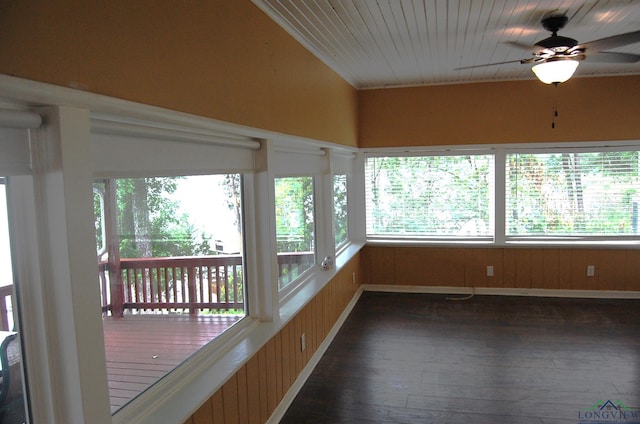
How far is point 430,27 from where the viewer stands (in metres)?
3.19

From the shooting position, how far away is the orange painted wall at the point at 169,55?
1182 millimetres

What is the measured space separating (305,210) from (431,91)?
2399 mm

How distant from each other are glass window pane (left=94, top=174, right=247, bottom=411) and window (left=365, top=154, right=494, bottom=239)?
3.25 meters

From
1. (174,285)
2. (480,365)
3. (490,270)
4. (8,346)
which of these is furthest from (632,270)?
(8,346)

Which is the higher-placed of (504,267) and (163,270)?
(163,270)

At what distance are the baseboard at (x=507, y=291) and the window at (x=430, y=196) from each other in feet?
2.09

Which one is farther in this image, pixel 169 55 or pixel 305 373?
pixel 305 373

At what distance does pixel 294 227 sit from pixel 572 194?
11.3 ft

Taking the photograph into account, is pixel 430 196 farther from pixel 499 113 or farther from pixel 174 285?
pixel 174 285

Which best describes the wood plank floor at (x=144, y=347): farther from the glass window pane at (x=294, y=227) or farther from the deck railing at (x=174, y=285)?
the glass window pane at (x=294, y=227)

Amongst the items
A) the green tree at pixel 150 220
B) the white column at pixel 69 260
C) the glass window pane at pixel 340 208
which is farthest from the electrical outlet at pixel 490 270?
the white column at pixel 69 260

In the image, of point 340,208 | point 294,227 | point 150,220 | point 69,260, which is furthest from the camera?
point 340,208

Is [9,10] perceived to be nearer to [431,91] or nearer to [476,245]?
[431,91]

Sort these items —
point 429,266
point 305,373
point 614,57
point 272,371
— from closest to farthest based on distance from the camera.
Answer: point 272,371, point 614,57, point 305,373, point 429,266
